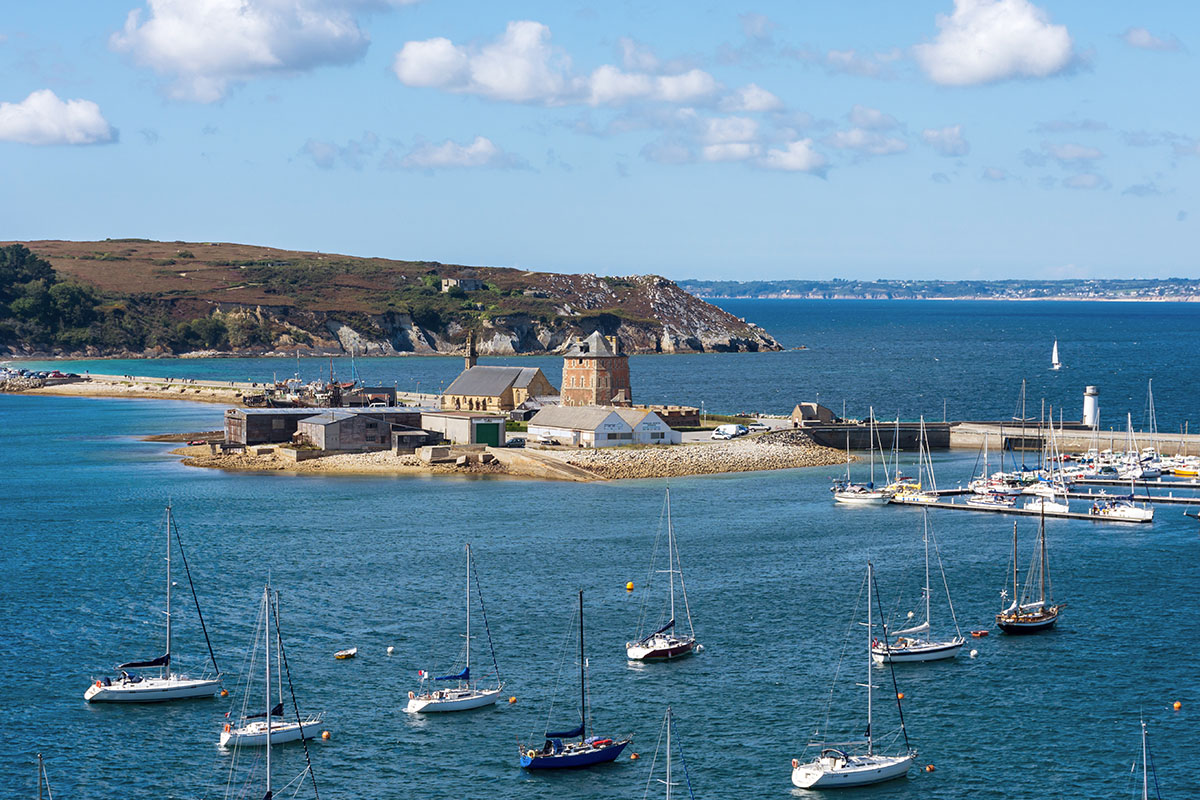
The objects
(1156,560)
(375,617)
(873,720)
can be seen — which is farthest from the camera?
(1156,560)

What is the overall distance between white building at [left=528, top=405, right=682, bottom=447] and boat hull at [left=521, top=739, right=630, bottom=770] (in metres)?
62.1

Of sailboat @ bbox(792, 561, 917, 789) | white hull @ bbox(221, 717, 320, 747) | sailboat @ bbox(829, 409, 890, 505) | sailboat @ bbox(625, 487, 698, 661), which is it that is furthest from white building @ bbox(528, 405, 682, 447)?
sailboat @ bbox(792, 561, 917, 789)

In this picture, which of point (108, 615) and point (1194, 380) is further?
point (1194, 380)

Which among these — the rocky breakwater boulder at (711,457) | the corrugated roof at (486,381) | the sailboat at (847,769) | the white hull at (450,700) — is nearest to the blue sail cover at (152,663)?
the white hull at (450,700)

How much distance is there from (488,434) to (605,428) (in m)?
9.30

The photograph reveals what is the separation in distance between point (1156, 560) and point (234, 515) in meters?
48.4

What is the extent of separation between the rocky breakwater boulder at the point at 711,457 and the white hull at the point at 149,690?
166 feet

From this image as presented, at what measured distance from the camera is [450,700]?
4281 centimetres

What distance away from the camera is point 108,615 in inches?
2112

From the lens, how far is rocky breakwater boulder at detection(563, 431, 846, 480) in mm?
95062

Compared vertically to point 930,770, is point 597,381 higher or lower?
higher

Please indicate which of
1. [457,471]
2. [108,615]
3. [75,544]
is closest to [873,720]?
[108,615]

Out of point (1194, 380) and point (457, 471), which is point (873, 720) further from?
point (1194, 380)

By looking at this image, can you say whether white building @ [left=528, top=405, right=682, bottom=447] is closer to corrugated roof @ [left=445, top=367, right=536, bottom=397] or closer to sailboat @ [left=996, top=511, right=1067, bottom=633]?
corrugated roof @ [left=445, top=367, right=536, bottom=397]
